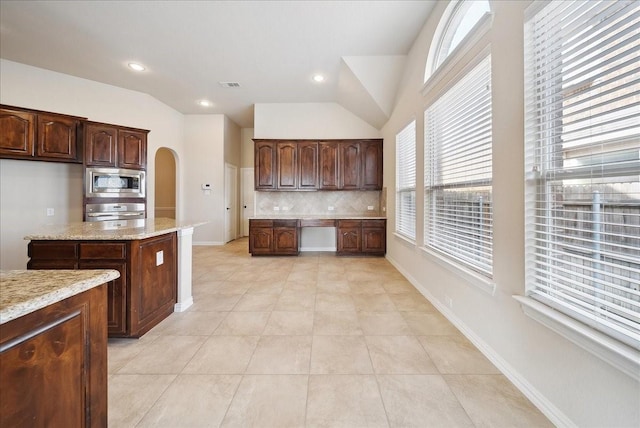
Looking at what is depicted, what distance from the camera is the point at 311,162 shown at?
217 inches

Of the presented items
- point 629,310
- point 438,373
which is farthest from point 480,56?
point 438,373

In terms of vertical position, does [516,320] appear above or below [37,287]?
below

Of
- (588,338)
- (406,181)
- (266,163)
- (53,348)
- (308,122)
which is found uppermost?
(308,122)

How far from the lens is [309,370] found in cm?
175

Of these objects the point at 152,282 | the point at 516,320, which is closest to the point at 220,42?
the point at 152,282

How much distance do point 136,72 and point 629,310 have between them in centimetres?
624

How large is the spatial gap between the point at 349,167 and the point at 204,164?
11.9 feet

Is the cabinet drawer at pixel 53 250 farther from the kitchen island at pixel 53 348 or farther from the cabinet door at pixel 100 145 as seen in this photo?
the cabinet door at pixel 100 145

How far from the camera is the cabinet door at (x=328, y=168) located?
18.0 feet

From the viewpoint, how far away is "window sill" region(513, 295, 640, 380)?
98cm

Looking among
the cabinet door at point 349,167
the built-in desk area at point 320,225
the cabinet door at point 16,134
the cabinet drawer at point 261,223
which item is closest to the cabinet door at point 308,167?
the cabinet door at point 349,167

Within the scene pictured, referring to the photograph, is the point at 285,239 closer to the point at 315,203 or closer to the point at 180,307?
the point at 315,203

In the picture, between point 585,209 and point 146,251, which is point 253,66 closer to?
point 146,251

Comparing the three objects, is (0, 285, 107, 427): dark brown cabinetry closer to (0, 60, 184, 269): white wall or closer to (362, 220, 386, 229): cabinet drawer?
(362, 220, 386, 229): cabinet drawer
